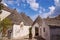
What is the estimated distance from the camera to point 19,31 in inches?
204

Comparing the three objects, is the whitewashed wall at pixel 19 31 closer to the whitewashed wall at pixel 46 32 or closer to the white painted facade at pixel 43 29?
the white painted facade at pixel 43 29

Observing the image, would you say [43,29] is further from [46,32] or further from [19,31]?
[19,31]

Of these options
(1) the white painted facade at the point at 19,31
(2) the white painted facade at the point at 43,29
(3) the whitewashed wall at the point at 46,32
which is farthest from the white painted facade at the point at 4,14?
(3) the whitewashed wall at the point at 46,32

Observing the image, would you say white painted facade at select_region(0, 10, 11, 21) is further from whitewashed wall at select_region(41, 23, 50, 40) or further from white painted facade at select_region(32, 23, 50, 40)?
whitewashed wall at select_region(41, 23, 50, 40)

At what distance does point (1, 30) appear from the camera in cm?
510

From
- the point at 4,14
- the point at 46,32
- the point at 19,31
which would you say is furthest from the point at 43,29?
the point at 4,14

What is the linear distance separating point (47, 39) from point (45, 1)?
1013 mm

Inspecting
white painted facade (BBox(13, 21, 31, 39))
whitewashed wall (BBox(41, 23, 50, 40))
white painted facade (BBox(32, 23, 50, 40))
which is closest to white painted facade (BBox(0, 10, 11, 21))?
white painted facade (BBox(13, 21, 31, 39))

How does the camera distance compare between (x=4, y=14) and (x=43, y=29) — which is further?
(x=43, y=29)

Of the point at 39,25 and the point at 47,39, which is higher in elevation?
the point at 39,25

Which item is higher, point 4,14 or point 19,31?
point 4,14

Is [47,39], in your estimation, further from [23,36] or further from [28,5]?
[28,5]

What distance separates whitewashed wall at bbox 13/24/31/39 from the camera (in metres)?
5.11

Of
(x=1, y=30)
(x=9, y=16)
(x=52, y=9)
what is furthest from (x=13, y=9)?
(x=52, y=9)
